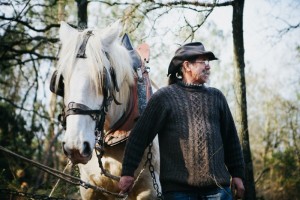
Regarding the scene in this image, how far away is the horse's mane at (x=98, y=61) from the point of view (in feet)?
9.84

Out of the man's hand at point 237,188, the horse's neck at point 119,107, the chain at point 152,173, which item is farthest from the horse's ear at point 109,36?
the man's hand at point 237,188

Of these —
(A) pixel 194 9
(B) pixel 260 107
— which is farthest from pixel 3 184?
(B) pixel 260 107

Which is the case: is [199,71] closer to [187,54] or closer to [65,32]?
[187,54]

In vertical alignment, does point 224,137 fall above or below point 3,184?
above

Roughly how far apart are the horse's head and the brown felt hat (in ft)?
1.53

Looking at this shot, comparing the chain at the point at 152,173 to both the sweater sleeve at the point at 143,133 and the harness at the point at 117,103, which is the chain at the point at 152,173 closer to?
the harness at the point at 117,103

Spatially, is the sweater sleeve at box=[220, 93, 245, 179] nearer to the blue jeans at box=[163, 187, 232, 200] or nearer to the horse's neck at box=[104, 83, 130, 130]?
the blue jeans at box=[163, 187, 232, 200]

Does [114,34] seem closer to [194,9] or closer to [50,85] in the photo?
[50,85]

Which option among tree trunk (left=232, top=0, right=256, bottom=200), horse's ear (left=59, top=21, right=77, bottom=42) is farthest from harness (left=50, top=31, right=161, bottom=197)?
tree trunk (left=232, top=0, right=256, bottom=200)

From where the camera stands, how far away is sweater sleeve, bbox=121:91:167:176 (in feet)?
9.68

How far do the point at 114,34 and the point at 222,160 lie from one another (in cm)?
131

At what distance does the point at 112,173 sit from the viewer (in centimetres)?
366

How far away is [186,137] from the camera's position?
2.90 metres

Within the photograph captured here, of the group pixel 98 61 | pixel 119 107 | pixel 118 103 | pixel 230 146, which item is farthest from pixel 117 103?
pixel 230 146
